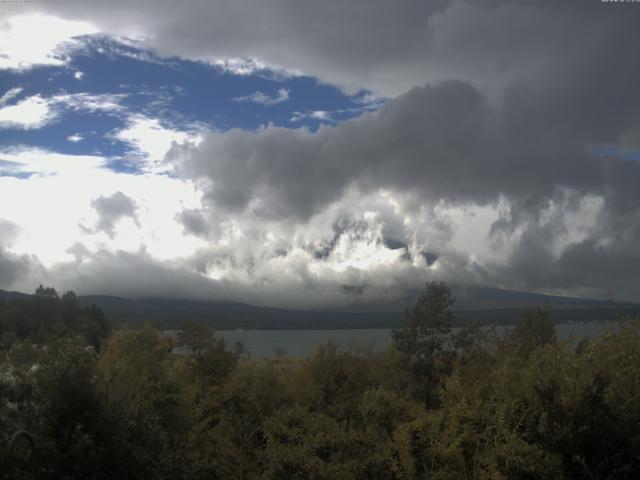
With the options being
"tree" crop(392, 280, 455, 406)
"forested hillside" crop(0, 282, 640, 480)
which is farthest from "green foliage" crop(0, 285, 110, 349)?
"forested hillside" crop(0, 282, 640, 480)

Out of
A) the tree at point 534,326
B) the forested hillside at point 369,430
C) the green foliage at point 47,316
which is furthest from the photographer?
the green foliage at point 47,316

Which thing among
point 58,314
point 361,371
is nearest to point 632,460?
point 361,371

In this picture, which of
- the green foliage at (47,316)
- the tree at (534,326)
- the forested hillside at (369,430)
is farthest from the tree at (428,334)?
the green foliage at (47,316)

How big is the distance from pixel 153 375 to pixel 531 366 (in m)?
15.2

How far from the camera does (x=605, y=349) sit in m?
16.9

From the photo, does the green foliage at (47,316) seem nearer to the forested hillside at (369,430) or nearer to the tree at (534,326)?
the tree at (534,326)

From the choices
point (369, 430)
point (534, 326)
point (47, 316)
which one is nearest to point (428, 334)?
point (534, 326)

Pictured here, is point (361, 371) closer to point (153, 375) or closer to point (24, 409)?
point (153, 375)

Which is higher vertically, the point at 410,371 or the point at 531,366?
the point at 531,366

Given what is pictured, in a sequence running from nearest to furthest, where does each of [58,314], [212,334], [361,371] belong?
[361,371] → [212,334] → [58,314]

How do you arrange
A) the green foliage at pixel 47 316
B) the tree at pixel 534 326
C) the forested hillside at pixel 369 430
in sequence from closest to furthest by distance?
1. the forested hillside at pixel 369 430
2. the tree at pixel 534 326
3. the green foliage at pixel 47 316

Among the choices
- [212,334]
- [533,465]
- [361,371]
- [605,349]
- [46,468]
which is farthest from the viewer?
[212,334]

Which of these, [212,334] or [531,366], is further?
[212,334]

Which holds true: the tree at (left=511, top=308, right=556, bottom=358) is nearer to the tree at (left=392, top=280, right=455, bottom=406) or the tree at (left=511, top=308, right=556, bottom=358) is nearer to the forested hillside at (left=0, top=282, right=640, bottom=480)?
the tree at (left=392, top=280, right=455, bottom=406)
